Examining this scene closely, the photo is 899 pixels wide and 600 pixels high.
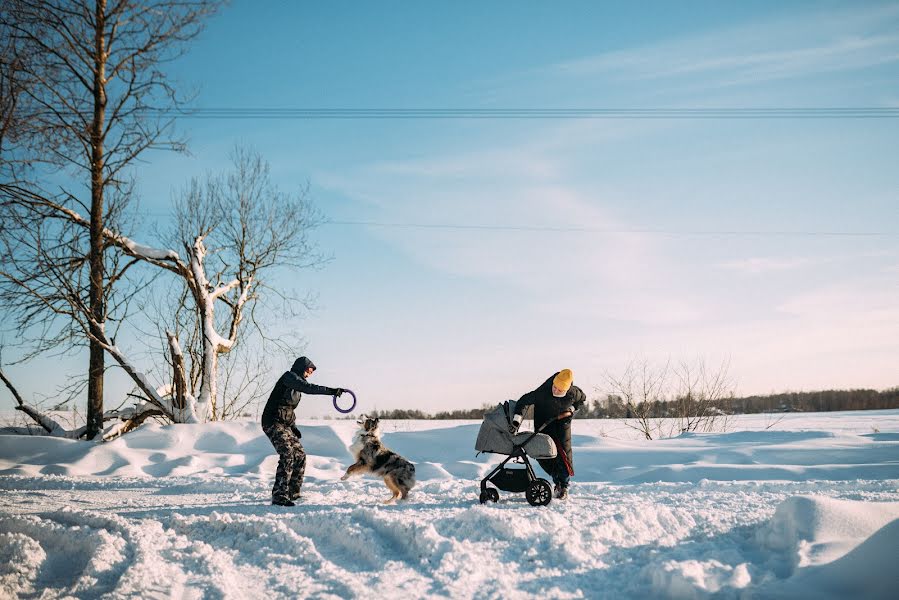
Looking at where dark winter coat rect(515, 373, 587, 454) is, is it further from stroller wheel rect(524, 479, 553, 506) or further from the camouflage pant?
the camouflage pant

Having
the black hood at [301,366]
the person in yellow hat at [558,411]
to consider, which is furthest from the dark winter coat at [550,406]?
the black hood at [301,366]

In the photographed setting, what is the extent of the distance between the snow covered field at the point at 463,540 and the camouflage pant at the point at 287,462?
356 mm

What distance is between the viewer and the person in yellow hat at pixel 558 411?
8477 millimetres

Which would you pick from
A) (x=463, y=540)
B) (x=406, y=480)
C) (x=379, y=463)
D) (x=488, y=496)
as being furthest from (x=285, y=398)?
(x=463, y=540)

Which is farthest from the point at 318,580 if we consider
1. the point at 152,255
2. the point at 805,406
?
the point at 805,406

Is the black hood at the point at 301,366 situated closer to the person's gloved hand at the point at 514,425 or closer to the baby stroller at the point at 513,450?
the baby stroller at the point at 513,450

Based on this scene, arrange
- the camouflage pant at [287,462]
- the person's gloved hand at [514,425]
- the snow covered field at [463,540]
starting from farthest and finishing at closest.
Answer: the camouflage pant at [287,462] < the person's gloved hand at [514,425] < the snow covered field at [463,540]

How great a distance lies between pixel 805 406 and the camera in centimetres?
3212

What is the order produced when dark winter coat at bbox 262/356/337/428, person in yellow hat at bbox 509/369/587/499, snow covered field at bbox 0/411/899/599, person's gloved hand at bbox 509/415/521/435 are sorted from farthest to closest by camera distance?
dark winter coat at bbox 262/356/337/428, person in yellow hat at bbox 509/369/587/499, person's gloved hand at bbox 509/415/521/435, snow covered field at bbox 0/411/899/599

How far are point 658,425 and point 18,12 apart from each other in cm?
2132

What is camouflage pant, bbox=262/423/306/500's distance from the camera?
8.63 meters

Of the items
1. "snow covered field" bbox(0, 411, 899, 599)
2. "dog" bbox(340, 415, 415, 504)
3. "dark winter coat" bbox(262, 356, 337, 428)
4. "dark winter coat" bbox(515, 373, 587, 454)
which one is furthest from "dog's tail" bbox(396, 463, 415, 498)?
"dark winter coat" bbox(262, 356, 337, 428)

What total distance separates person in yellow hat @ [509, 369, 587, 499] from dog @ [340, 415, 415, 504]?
5.52ft

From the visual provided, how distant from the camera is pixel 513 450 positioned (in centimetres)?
820
